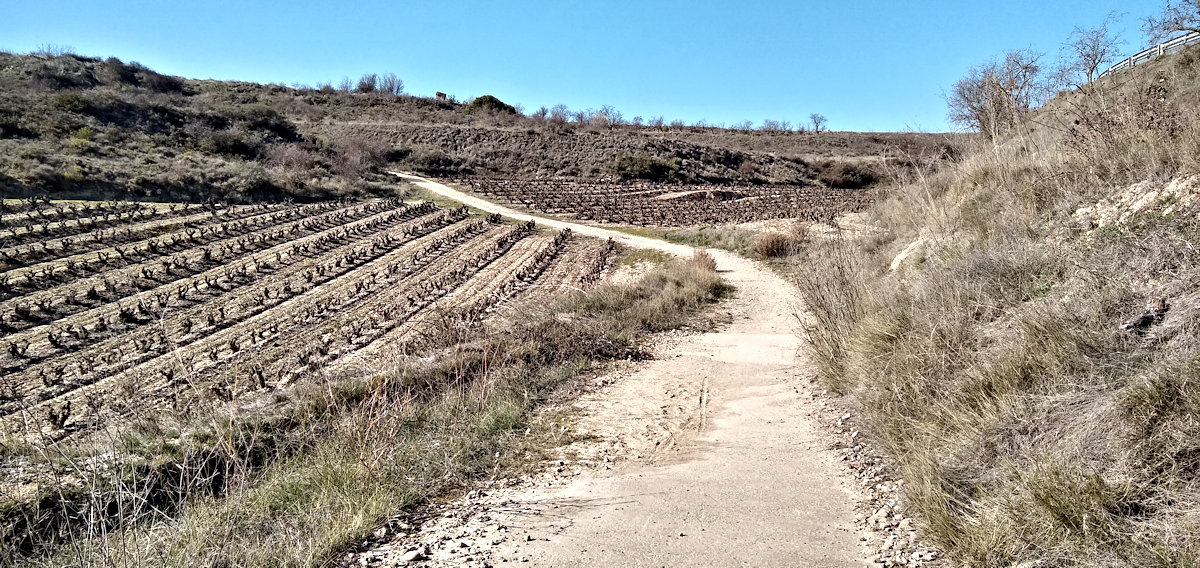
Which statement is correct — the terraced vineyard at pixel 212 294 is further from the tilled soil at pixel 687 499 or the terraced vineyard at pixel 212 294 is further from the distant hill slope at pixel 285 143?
the distant hill slope at pixel 285 143

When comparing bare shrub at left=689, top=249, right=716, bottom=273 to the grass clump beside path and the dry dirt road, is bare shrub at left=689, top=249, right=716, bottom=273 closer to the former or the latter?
the grass clump beside path

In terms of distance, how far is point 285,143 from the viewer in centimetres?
4706

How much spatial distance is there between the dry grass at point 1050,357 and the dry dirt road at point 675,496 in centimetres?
55

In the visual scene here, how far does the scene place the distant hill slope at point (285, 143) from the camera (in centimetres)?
2948

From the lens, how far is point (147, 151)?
35.7 m

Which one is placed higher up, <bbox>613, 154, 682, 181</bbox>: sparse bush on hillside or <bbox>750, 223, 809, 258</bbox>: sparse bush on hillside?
<bbox>613, 154, 682, 181</bbox>: sparse bush on hillside

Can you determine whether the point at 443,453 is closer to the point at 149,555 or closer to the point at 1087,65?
the point at 149,555

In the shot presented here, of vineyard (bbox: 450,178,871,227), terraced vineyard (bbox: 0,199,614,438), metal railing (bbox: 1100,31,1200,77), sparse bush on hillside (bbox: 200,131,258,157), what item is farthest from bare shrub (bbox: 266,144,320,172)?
metal railing (bbox: 1100,31,1200,77)

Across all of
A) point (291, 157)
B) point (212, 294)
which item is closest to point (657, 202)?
point (291, 157)

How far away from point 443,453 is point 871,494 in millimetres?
3142

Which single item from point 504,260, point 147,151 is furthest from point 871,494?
point 147,151

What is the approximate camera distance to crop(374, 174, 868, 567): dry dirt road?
3.74m

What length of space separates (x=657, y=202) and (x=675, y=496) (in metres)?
34.2

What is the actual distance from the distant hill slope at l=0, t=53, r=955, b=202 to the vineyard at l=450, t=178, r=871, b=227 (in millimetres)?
5033
